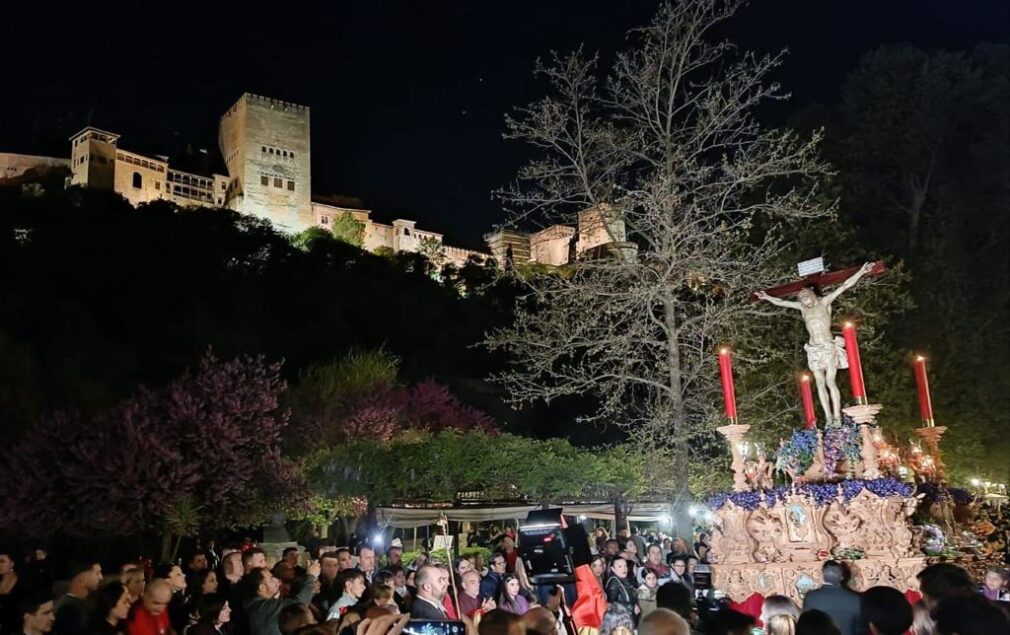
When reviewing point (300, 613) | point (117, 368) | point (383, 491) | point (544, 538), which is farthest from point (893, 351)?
point (117, 368)

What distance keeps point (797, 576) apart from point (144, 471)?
14.3m

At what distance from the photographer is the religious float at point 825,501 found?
6793mm

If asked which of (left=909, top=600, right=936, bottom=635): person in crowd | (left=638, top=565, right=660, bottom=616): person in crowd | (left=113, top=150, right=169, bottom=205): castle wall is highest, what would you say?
(left=113, top=150, right=169, bottom=205): castle wall

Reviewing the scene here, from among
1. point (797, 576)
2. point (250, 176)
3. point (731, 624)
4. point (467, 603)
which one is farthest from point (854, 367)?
point (250, 176)

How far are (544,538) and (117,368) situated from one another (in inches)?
1256

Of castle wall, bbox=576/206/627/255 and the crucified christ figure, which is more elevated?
castle wall, bbox=576/206/627/255

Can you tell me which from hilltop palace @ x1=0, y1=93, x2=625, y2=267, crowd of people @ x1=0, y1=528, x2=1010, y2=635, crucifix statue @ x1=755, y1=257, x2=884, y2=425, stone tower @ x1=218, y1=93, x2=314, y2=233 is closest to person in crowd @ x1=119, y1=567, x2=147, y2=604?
crowd of people @ x1=0, y1=528, x2=1010, y2=635

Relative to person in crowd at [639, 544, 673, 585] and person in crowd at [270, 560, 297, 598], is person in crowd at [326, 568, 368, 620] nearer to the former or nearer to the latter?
person in crowd at [270, 560, 297, 598]

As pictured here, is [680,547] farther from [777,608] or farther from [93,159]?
[93,159]

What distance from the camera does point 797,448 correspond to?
7.69 m

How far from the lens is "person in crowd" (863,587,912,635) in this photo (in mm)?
4148

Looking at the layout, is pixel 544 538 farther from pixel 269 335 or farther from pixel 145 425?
pixel 269 335

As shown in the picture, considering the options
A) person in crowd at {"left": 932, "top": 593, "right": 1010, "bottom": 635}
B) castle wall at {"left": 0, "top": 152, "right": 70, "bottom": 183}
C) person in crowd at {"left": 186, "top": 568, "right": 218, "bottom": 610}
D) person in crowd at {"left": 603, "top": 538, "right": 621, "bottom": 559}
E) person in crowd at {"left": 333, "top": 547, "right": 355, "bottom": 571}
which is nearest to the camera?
person in crowd at {"left": 932, "top": 593, "right": 1010, "bottom": 635}

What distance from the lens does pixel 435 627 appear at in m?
3.89
